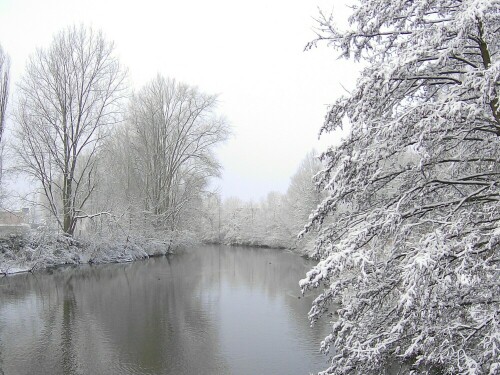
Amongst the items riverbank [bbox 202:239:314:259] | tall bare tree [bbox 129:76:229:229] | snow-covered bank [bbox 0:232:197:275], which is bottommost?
riverbank [bbox 202:239:314:259]

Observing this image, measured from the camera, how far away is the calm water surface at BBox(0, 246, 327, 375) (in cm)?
889

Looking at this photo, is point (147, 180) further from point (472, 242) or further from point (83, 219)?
point (472, 242)

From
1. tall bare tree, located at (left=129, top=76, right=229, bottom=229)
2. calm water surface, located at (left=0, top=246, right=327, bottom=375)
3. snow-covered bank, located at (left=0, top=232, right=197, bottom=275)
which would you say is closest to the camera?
calm water surface, located at (left=0, top=246, right=327, bottom=375)

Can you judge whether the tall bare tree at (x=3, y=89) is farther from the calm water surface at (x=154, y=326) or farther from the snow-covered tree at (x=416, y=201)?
the snow-covered tree at (x=416, y=201)

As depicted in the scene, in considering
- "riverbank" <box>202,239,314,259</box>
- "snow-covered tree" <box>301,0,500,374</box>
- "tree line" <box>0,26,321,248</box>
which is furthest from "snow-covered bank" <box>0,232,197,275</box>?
"snow-covered tree" <box>301,0,500,374</box>

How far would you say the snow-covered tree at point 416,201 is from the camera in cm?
343

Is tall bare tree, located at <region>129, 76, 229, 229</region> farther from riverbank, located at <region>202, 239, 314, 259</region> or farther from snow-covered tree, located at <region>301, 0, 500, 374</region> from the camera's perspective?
snow-covered tree, located at <region>301, 0, 500, 374</region>

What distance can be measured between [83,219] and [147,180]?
7.10 meters

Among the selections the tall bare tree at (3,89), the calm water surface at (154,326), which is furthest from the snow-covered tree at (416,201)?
the tall bare tree at (3,89)

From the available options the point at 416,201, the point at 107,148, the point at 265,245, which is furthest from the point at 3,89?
the point at 265,245

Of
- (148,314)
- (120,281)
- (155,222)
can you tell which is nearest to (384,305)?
(148,314)

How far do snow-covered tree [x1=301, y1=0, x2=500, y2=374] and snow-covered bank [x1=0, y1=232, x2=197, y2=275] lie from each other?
20834mm

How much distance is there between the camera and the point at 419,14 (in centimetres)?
411

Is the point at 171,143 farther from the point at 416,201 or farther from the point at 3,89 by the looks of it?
the point at 416,201
